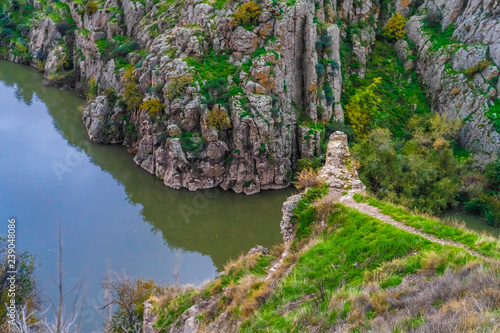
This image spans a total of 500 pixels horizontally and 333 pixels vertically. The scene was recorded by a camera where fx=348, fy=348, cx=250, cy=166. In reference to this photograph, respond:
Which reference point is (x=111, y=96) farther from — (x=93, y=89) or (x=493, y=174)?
(x=493, y=174)

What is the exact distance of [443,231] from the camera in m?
9.27

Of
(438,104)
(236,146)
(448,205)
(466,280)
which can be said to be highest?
(438,104)

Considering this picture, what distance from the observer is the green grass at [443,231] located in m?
8.17

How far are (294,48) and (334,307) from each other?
2380 cm

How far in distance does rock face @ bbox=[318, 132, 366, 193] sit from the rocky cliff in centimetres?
977

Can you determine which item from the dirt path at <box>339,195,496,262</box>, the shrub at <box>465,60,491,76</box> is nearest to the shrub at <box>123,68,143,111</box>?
the dirt path at <box>339,195,496,262</box>

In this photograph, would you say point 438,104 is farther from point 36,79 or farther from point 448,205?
point 36,79

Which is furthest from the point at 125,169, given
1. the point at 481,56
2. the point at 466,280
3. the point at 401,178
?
the point at 481,56

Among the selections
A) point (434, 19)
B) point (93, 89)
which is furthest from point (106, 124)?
point (434, 19)

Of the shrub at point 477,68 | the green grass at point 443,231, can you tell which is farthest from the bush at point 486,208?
the green grass at point 443,231

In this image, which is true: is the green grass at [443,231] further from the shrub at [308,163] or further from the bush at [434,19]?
the bush at [434,19]

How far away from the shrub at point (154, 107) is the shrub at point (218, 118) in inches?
161

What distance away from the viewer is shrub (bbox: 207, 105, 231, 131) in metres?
24.3

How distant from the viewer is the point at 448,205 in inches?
960
